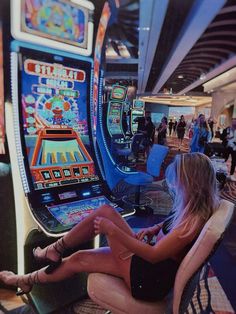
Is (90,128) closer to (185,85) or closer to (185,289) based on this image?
(185,289)

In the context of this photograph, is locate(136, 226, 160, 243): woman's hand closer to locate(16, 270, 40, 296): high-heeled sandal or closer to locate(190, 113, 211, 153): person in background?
locate(16, 270, 40, 296): high-heeled sandal

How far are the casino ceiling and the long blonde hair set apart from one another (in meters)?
3.65

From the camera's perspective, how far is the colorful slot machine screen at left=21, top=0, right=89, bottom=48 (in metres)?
1.39

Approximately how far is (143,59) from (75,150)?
7395 mm

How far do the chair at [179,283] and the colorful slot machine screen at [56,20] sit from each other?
46.7 inches

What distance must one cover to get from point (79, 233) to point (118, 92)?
4993 mm

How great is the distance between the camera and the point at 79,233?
4.49 feet

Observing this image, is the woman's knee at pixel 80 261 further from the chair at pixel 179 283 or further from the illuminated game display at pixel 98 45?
the illuminated game display at pixel 98 45

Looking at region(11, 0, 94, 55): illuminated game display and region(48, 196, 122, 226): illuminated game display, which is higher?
region(11, 0, 94, 55): illuminated game display

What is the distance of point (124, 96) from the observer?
6.19m

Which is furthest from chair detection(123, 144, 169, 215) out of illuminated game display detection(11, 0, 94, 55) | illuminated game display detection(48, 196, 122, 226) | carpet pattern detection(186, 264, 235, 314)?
illuminated game display detection(11, 0, 94, 55)

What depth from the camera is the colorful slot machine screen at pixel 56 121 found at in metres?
1.49

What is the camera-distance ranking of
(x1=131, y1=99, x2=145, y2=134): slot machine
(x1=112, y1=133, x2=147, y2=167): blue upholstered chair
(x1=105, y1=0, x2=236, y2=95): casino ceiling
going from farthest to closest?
1. (x1=131, y1=99, x2=145, y2=134): slot machine
2. (x1=112, y1=133, x2=147, y2=167): blue upholstered chair
3. (x1=105, y1=0, x2=236, y2=95): casino ceiling

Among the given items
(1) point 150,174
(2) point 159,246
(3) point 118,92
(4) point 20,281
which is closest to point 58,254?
(4) point 20,281
